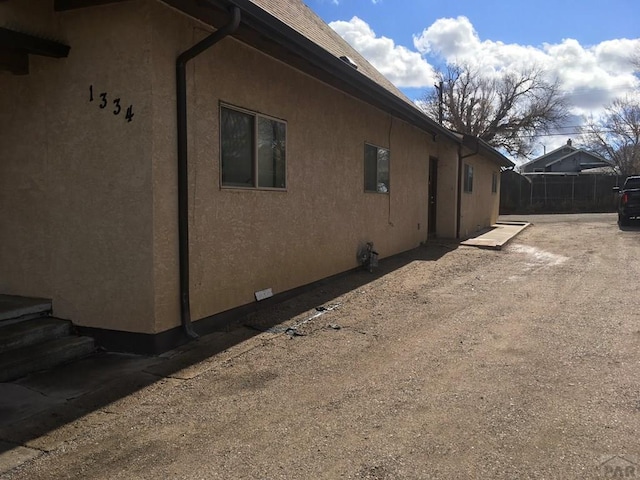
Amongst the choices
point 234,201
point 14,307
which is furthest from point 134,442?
point 234,201

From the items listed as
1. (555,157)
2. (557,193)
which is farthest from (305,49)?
(555,157)

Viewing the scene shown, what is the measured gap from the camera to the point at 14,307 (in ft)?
16.8

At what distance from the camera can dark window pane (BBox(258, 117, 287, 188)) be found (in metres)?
6.71

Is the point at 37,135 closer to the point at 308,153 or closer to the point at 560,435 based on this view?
the point at 308,153

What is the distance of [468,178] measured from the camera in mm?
17172

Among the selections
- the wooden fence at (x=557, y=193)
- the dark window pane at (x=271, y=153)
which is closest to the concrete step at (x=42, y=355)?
the dark window pane at (x=271, y=153)

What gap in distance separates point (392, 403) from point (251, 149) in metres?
3.78

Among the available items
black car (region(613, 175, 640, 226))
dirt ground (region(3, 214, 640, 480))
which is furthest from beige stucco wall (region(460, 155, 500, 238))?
dirt ground (region(3, 214, 640, 480))

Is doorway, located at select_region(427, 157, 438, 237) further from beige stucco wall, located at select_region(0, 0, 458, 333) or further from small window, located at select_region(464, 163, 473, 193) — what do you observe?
beige stucco wall, located at select_region(0, 0, 458, 333)

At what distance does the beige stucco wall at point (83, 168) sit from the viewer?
499 cm

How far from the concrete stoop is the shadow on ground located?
0.35ft

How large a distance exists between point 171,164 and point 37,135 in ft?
5.03

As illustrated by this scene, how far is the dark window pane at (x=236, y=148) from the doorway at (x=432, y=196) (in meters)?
9.51

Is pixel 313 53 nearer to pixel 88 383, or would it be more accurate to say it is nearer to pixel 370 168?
pixel 370 168
